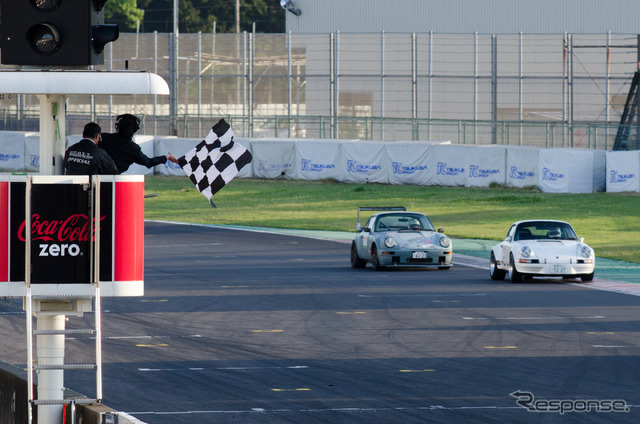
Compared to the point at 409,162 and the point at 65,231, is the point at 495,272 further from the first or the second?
the point at 409,162

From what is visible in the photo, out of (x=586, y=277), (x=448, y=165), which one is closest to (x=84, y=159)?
(x=586, y=277)

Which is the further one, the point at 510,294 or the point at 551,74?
the point at 551,74

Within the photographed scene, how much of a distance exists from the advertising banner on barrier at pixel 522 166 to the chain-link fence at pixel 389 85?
519 cm

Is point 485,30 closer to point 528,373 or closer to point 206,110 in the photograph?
point 206,110

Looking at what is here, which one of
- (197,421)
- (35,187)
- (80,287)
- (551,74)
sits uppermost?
(551,74)

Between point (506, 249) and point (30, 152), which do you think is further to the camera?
point (30, 152)

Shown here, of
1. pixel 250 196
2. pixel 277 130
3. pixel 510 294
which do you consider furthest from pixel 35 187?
pixel 277 130

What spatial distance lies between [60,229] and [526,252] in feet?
47.9

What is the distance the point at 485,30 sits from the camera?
56938mm

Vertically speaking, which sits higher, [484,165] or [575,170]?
[484,165]

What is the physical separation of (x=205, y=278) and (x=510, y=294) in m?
5.64

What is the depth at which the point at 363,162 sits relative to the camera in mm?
45625

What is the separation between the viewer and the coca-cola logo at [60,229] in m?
6.76

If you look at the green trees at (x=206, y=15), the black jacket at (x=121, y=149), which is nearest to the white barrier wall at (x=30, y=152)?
the black jacket at (x=121, y=149)
